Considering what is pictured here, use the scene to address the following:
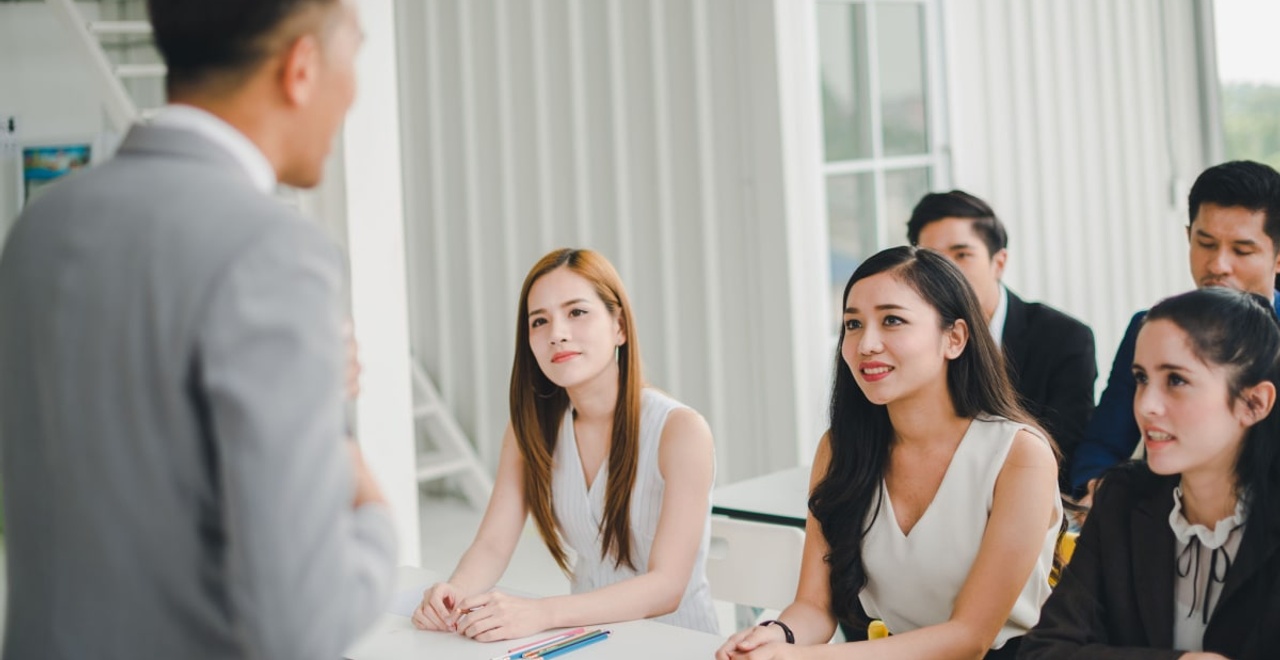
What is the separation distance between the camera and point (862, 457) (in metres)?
2.35

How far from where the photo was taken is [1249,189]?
302cm

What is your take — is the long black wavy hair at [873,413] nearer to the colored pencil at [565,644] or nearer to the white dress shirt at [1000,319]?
the colored pencil at [565,644]

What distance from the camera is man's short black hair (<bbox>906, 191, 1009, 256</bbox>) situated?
11.9 feet

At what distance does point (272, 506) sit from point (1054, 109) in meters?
5.29

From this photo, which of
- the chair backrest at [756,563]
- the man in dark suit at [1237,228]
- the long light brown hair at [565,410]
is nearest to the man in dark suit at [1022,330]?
the man in dark suit at [1237,228]

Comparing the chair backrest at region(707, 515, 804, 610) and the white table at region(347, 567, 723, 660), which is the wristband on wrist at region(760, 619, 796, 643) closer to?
the white table at region(347, 567, 723, 660)

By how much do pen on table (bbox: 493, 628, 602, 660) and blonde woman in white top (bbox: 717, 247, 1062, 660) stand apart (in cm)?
31

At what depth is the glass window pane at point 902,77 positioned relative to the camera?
5.27 meters

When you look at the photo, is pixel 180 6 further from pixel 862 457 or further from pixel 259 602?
Answer: pixel 862 457

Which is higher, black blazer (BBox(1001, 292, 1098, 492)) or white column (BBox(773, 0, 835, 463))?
white column (BBox(773, 0, 835, 463))

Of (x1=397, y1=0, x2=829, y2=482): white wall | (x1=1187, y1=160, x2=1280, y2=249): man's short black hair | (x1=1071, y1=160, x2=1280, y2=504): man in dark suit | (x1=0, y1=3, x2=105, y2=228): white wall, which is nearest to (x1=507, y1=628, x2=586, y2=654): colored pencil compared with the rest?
(x1=1071, y1=160, x2=1280, y2=504): man in dark suit

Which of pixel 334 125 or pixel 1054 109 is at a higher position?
pixel 1054 109

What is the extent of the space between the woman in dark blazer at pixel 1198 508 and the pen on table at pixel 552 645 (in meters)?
0.66

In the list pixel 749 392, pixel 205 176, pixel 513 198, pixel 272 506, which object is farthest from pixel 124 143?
pixel 513 198
